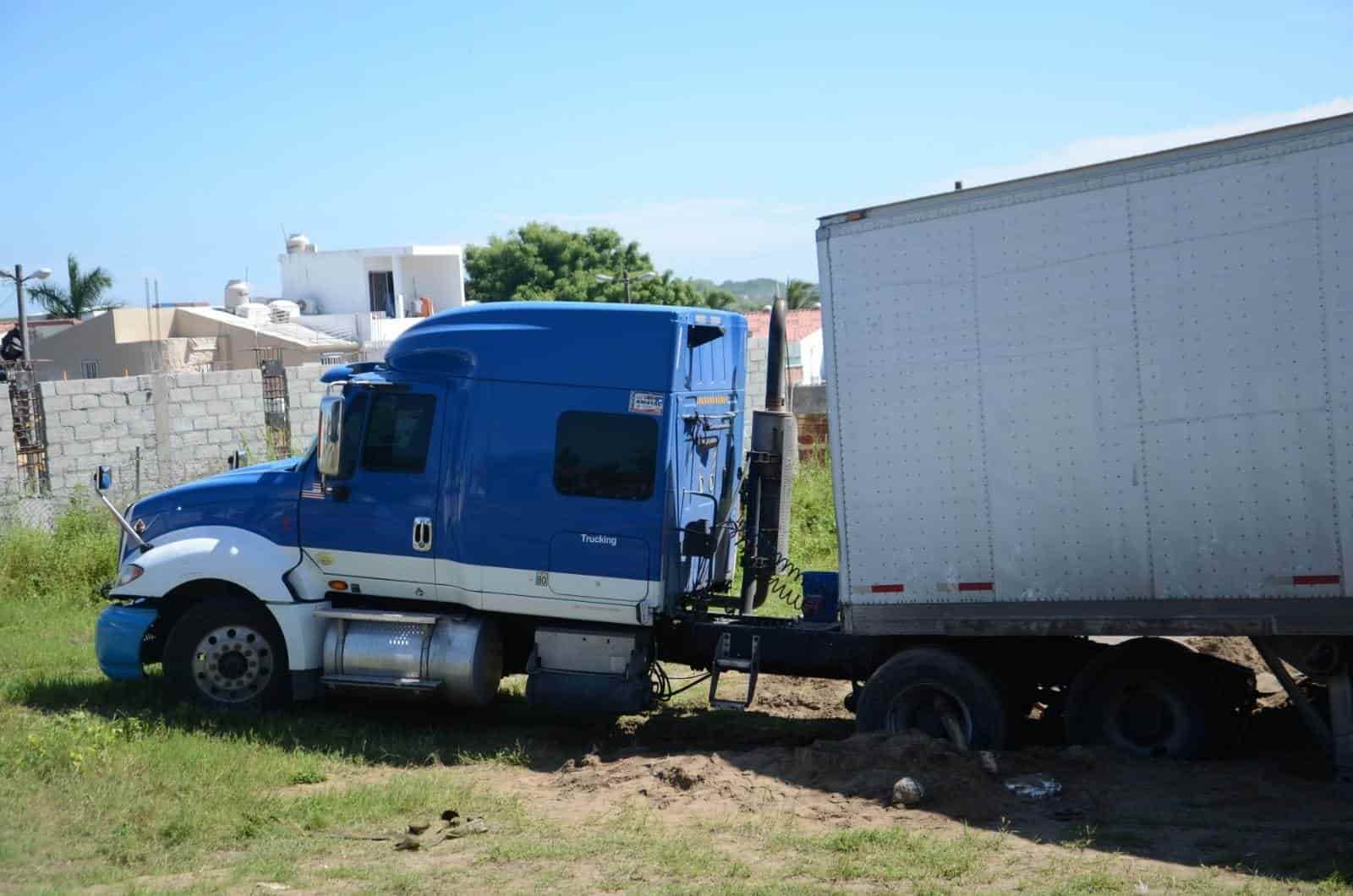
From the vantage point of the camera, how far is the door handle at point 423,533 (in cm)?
981

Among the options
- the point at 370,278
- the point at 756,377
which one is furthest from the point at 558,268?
the point at 756,377

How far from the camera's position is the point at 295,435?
18.9m

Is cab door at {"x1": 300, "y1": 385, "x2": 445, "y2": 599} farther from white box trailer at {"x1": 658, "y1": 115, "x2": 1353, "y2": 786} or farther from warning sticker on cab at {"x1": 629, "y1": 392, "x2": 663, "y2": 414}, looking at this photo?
white box trailer at {"x1": 658, "y1": 115, "x2": 1353, "y2": 786}

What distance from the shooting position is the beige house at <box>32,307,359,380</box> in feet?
173

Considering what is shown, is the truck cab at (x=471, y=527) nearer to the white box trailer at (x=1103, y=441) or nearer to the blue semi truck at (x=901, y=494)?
the blue semi truck at (x=901, y=494)

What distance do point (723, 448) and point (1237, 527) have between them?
3983mm

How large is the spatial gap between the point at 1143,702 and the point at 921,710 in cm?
138

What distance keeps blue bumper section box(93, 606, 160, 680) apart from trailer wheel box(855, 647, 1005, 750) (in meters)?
5.46

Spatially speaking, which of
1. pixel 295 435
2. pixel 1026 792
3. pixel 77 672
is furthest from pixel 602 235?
pixel 1026 792

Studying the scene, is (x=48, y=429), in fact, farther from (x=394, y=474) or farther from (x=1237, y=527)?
(x=1237, y=527)

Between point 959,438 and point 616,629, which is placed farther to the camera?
point 616,629

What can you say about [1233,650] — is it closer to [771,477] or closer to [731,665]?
[771,477]

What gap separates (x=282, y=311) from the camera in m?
62.1

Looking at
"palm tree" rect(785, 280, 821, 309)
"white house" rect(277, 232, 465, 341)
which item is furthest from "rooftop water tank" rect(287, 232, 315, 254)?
"palm tree" rect(785, 280, 821, 309)
